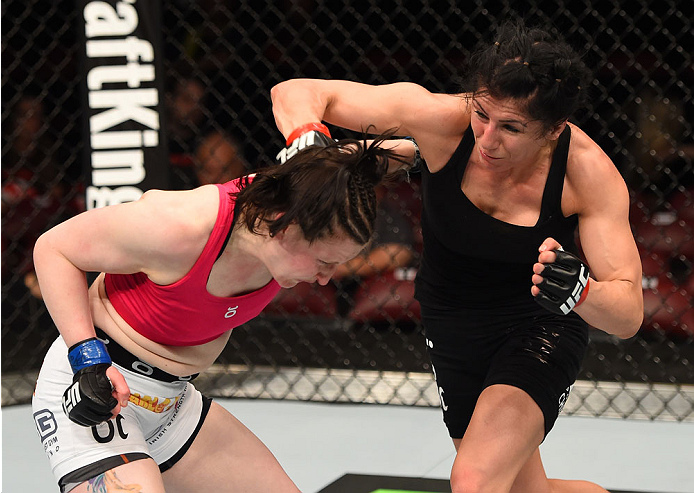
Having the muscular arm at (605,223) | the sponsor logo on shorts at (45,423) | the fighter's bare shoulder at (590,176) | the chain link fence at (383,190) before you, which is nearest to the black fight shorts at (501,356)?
the muscular arm at (605,223)

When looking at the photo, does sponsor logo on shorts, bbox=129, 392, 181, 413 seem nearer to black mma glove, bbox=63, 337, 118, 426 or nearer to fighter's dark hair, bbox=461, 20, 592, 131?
black mma glove, bbox=63, 337, 118, 426

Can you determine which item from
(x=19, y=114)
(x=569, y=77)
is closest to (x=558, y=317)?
(x=569, y=77)

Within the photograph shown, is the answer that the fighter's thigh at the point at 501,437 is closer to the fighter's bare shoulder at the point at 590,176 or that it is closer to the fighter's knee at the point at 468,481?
the fighter's knee at the point at 468,481

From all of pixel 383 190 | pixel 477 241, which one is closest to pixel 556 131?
pixel 477 241

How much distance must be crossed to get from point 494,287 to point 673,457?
1.25m

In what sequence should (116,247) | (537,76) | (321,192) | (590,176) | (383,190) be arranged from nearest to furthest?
1. (321,192)
2. (116,247)
3. (537,76)
4. (590,176)
5. (383,190)

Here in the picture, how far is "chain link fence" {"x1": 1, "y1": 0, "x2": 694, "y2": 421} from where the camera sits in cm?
331

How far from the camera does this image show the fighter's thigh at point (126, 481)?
1.30 metres

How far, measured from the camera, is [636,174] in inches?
155

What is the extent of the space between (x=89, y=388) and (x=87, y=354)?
0.20 feet

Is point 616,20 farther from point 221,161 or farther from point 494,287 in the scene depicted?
point 494,287

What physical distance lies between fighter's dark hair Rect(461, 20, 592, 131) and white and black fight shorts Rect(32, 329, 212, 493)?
29.6 inches

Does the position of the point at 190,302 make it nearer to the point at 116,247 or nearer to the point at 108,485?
the point at 116,247

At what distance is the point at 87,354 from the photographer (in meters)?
1.31
